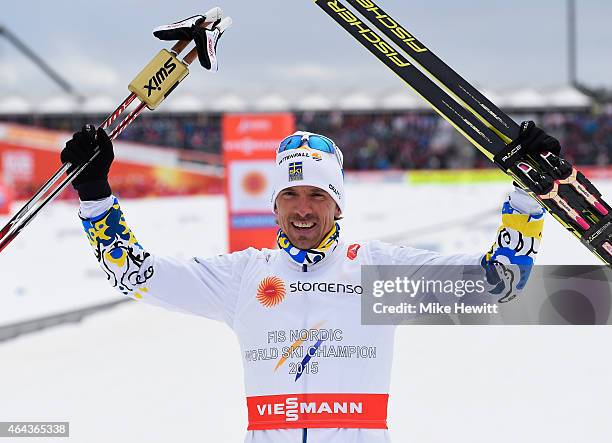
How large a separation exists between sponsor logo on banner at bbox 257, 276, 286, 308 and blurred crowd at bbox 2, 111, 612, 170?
26658 mm

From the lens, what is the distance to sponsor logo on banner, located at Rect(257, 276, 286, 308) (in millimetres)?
2043

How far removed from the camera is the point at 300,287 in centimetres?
203

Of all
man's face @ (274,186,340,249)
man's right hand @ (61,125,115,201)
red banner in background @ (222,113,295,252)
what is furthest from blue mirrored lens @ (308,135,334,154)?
red banner in background @ (222,113,295,252)

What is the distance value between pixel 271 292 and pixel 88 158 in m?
0.66

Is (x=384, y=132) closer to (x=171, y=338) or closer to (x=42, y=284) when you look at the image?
(x=42, y=284)

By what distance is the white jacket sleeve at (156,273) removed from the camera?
2121mm

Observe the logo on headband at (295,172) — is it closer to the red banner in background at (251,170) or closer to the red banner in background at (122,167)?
the red banner in background at (251,170)

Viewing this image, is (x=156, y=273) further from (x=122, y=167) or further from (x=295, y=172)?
(x=122, y=167)

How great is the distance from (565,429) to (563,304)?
1.13 meters

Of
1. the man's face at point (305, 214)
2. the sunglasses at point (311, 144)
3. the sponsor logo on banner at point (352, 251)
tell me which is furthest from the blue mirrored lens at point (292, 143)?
the sponsor logo on banner at point (352, 251)

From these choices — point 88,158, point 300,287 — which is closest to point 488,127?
point 300,287

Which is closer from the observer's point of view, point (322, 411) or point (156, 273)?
point (322, 411)

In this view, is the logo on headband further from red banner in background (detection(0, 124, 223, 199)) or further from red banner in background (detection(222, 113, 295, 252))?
red banner in background (detection(0, 124, 223, 199))

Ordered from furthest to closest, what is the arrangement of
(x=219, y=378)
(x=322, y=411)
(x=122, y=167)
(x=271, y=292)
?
1. (x=122, y=167)
2. (x=219, y=378)
3. (x=271, y=292)
4. (x=322, y=411)
